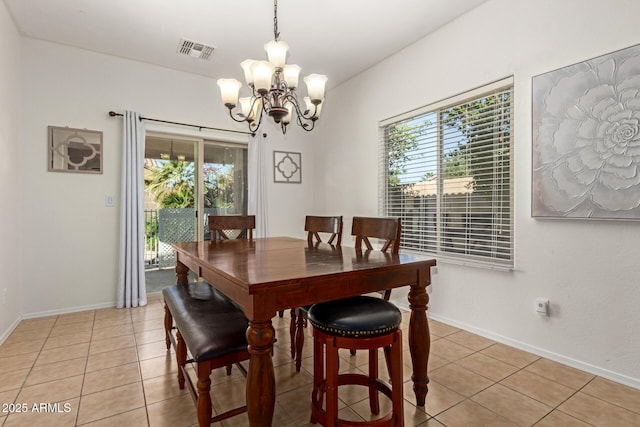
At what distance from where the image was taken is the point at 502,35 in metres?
2.50

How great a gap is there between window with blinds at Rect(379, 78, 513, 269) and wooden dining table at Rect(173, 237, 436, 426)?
4.19ft

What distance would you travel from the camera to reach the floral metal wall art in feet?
6.11

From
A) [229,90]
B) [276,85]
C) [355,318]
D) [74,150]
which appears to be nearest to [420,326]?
[355,318]

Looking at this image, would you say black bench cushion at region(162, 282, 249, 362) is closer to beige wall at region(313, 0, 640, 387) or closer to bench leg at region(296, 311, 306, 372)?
bench leg at region(296, 311, 306, 372)

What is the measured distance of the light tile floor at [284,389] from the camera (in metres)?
1.62

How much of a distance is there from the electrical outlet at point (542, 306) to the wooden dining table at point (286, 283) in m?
1.19

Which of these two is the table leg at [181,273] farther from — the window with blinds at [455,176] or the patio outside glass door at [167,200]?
the window with blinds at [455,176]

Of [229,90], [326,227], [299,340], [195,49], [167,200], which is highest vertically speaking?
[195,49]

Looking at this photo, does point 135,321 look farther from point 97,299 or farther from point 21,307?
point 21,307

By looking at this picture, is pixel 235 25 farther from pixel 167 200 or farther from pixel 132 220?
pixel 132 220

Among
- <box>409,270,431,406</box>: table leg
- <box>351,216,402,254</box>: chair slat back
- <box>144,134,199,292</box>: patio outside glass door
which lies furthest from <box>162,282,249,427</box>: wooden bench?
<box>144,134,199,292</box>: patio outside glass door

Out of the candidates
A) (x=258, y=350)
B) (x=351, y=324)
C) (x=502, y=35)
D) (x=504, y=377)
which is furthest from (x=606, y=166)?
(x=258, y=350)

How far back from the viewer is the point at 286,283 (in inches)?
48.5

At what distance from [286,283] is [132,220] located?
295 centimetres
